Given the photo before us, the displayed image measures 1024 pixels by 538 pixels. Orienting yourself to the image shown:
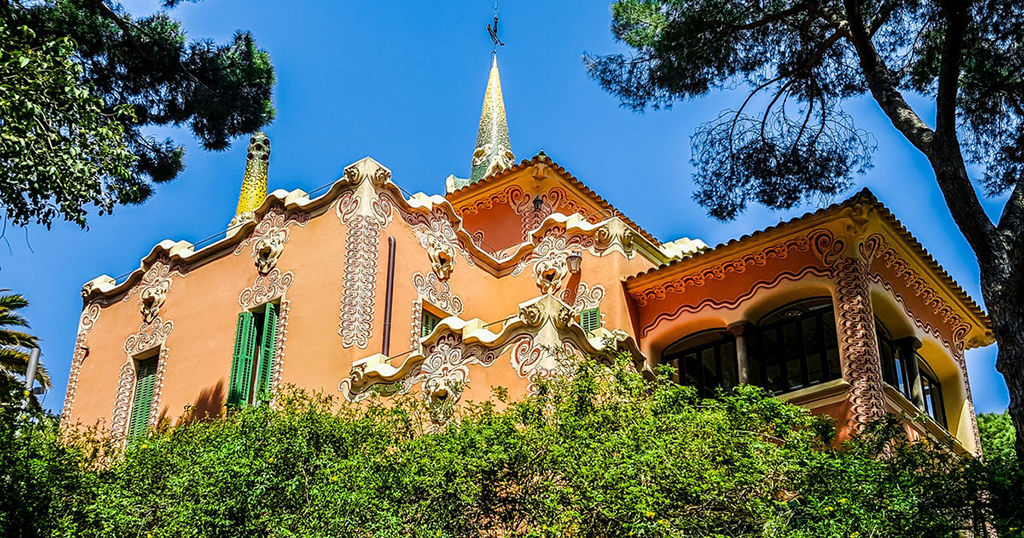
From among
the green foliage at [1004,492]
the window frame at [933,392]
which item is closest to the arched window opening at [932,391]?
the window frame at [933,392]

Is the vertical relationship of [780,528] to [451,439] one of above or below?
below

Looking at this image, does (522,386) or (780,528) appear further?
(522,386)

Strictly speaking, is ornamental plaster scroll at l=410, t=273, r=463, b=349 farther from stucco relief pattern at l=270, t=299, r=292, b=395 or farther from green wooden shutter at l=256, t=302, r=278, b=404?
green wooden shutter at l=256, t=302, r=278, b=404

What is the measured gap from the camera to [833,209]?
13555 mm

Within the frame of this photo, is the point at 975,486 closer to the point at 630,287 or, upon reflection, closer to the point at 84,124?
the point at 630,287

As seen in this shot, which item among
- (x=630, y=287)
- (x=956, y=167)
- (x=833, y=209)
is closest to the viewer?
(x=956, y=167)

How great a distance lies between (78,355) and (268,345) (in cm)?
419

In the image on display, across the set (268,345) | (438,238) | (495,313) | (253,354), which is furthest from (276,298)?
(495,313)

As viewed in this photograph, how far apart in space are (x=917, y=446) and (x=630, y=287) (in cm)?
535

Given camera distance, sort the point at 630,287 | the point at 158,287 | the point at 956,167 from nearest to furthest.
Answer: the point at 956,167, the point at 630,287, the point at 158,287

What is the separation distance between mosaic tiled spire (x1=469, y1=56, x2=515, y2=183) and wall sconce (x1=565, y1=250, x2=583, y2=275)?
5213 millimetres

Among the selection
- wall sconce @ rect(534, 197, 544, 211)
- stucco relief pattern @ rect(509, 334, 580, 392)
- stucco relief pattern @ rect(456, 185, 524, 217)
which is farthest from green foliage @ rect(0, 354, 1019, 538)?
stucco relief pattern @ rect(456, 185, 524, 217)

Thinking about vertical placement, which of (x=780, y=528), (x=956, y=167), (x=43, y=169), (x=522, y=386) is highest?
(x=956, y=167)

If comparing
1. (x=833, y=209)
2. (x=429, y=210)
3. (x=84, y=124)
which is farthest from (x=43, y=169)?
(x=833, y=209)
